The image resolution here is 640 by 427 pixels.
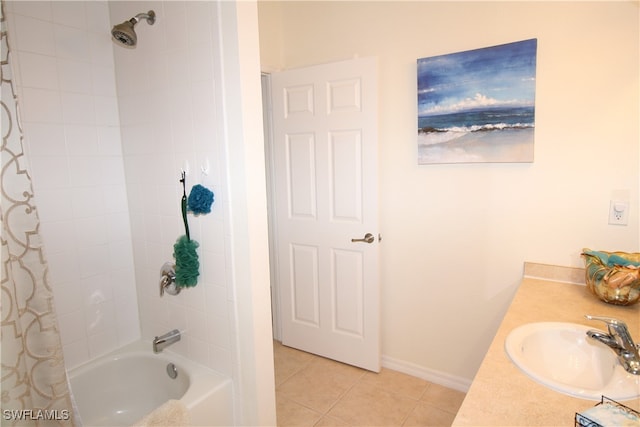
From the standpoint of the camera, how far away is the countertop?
83 centimetres

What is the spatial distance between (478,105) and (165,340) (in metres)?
1.95

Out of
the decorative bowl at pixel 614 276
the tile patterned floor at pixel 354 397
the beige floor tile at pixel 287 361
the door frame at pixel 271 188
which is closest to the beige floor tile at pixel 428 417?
the tile patterned floor at pixel 354 397

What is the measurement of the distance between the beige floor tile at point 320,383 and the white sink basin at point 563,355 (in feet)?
4.23

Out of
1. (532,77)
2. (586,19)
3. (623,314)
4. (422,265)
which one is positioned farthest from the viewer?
(422,265)

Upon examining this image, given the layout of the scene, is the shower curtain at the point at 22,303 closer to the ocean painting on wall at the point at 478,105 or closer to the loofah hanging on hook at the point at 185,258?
the loofah hanging on hook at the point at 185,258

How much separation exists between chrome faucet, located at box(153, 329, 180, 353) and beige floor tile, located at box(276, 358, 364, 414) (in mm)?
847

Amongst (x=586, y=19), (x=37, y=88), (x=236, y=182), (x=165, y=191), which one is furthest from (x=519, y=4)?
(x=37, y=88)

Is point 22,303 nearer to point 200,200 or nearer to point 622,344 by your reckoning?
point 200,200

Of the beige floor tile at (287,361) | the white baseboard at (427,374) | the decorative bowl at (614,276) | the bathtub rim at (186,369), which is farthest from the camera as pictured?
the beige floor tile at (287,361)

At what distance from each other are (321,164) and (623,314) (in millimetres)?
1667

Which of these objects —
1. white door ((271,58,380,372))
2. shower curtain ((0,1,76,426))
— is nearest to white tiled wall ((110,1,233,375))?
shower curtain ((0,1,76,426))

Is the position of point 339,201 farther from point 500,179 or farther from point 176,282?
point 176,282

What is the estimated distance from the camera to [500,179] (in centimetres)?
192

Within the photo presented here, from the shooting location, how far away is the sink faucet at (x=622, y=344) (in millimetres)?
979
